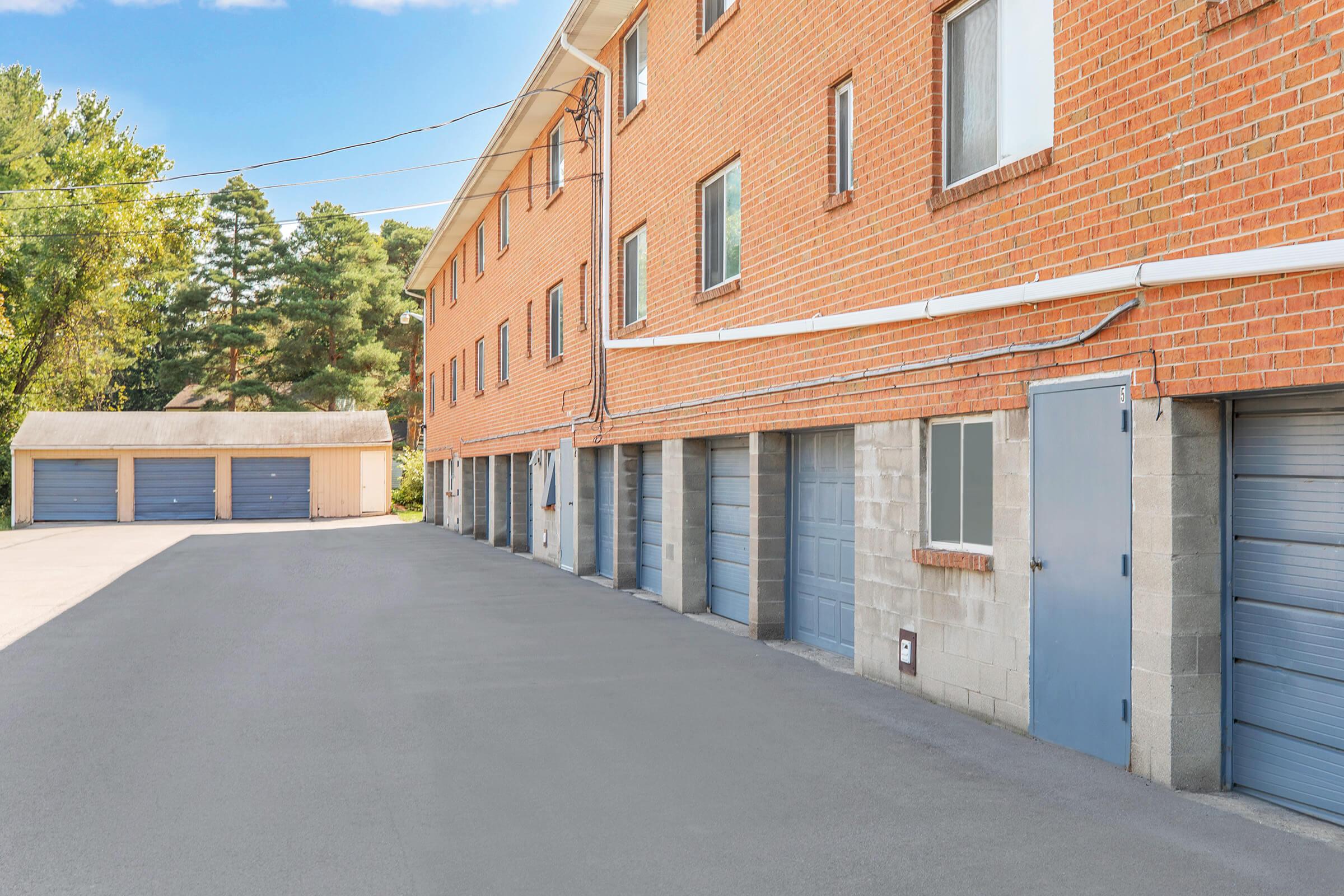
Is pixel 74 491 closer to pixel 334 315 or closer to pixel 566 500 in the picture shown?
pixel 334 315

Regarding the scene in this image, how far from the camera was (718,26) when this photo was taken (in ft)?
38.1

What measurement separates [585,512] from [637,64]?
23.2 ft

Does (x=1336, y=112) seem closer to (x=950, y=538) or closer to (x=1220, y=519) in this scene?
(x=1220, y=519)

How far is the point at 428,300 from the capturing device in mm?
36906

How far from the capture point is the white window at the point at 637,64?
1419 cm

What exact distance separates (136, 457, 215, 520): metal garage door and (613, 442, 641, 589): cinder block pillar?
26126 millimetres

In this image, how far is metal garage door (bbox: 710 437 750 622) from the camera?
39.1 feet

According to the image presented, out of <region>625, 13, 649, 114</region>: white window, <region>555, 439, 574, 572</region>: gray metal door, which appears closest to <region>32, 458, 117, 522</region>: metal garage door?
<region>555, 439, 574, 572</region>: gray metal door

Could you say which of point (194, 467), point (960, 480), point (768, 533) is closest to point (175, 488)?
point (194, 467)

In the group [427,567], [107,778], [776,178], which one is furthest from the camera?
[427,567]

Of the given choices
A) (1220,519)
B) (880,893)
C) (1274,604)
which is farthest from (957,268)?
(880,893)

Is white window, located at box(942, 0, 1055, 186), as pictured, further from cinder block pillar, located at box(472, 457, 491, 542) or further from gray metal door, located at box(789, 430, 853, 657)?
cinder block pillar, located at box(472, 457, 491, 542)

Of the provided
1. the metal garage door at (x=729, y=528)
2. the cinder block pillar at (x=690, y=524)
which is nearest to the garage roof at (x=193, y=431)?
the cinder block pillar at (x=690, y=524)

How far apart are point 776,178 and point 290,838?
25.1 feet
